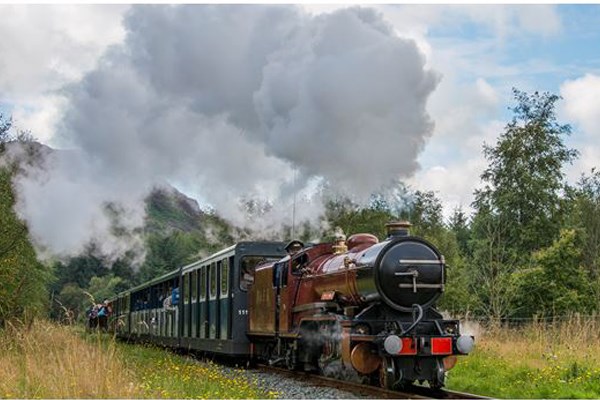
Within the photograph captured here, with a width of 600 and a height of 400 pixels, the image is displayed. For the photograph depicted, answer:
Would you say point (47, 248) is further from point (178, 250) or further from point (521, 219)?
point (178, 250)

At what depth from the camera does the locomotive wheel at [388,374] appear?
1176cm

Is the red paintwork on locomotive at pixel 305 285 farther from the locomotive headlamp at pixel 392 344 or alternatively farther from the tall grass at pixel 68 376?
the tall grass at pixel 68 376

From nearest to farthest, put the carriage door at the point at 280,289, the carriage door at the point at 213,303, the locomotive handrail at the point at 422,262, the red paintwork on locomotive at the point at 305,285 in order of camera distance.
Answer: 1. the locomotive handrail at the point at 422,262
2. the red paintwork on locomotive at the point at 305,285
3. the carriage door at the point at 280,289
4. the carriage door at the point at 213,303

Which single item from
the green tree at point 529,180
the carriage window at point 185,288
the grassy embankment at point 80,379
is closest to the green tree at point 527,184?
the green tree at point 529,180

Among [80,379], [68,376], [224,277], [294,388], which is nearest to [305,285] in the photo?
[294,388]

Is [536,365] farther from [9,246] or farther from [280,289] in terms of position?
[9,246]

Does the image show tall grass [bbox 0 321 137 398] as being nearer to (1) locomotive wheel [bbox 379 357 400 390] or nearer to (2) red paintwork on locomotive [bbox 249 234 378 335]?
(1) locomotive wheel [bbox 379 357 400 390]

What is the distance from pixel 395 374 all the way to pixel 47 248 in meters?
15.8

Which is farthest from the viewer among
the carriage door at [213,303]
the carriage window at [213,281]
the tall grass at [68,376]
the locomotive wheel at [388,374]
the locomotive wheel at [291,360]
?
the carriage window at [213,281]

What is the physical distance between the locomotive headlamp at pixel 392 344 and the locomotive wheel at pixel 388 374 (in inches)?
16.4

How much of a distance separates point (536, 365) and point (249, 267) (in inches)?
267

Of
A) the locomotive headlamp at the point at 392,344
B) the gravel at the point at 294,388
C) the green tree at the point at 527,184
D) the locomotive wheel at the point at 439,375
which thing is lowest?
the gravel at the point at 294,388

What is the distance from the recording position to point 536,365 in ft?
47.5

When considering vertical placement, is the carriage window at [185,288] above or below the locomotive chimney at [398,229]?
below
